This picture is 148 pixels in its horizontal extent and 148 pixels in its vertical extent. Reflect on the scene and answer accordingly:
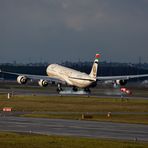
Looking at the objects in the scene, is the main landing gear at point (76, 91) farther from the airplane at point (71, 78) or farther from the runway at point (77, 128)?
the runway at point (77, 128)

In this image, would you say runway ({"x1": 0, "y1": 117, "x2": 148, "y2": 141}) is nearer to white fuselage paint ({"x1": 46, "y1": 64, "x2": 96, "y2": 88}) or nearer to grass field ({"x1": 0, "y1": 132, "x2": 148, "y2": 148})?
grass field ({"x1": 0, "y1": 132, "x2": 148, "y2": 148})

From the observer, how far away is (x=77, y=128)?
72.7 m

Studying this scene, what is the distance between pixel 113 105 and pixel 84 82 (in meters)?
39.0

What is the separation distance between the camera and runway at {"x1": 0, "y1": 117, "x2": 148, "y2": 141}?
66.3 m

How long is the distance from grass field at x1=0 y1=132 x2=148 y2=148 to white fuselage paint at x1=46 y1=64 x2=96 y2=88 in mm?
88914

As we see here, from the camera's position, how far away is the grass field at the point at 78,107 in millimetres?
91188

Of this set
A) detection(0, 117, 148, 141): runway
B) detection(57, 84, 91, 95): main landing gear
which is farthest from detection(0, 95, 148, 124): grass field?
detection(57, 84, 91, 95): main landing gear

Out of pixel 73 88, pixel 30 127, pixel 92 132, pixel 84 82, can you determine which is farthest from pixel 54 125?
pixel 73 88

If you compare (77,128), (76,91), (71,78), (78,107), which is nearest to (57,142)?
(77,128)

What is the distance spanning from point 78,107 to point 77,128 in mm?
37441

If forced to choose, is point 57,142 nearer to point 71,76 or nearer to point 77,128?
point 77,128

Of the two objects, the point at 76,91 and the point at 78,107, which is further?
the point at 76,91

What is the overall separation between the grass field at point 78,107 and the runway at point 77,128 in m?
6.70

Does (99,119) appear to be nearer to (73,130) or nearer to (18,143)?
(73,130)
